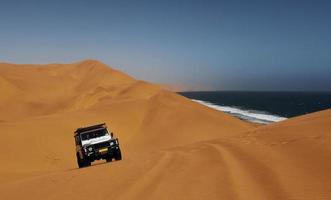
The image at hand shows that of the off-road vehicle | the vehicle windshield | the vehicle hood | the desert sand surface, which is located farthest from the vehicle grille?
the desert sand surface

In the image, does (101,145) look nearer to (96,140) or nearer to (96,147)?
(96,147)

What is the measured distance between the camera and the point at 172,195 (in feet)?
28.6

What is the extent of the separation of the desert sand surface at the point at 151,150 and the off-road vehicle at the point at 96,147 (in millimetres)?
718

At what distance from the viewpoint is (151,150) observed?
31.5 meters

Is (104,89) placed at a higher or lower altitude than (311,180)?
higher

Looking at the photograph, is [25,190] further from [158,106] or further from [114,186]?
[158,106]

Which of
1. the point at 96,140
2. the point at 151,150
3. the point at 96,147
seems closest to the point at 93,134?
the point at 96,140

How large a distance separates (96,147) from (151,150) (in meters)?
11.9

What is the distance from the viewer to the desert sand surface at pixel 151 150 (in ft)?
29.9

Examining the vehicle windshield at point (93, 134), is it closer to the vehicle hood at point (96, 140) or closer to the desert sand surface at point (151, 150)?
the vehicle hood at point (96, 140)

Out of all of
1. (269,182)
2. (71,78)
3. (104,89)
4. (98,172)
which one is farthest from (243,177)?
(71,78)

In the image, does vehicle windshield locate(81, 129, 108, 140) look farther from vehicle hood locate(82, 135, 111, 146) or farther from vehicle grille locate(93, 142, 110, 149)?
vehicle grille locate(93, 142, 110, 149)

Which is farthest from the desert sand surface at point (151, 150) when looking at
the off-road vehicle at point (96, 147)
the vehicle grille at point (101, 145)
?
the vehicle grille at point (101, 145)

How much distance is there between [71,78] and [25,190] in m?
73.4
